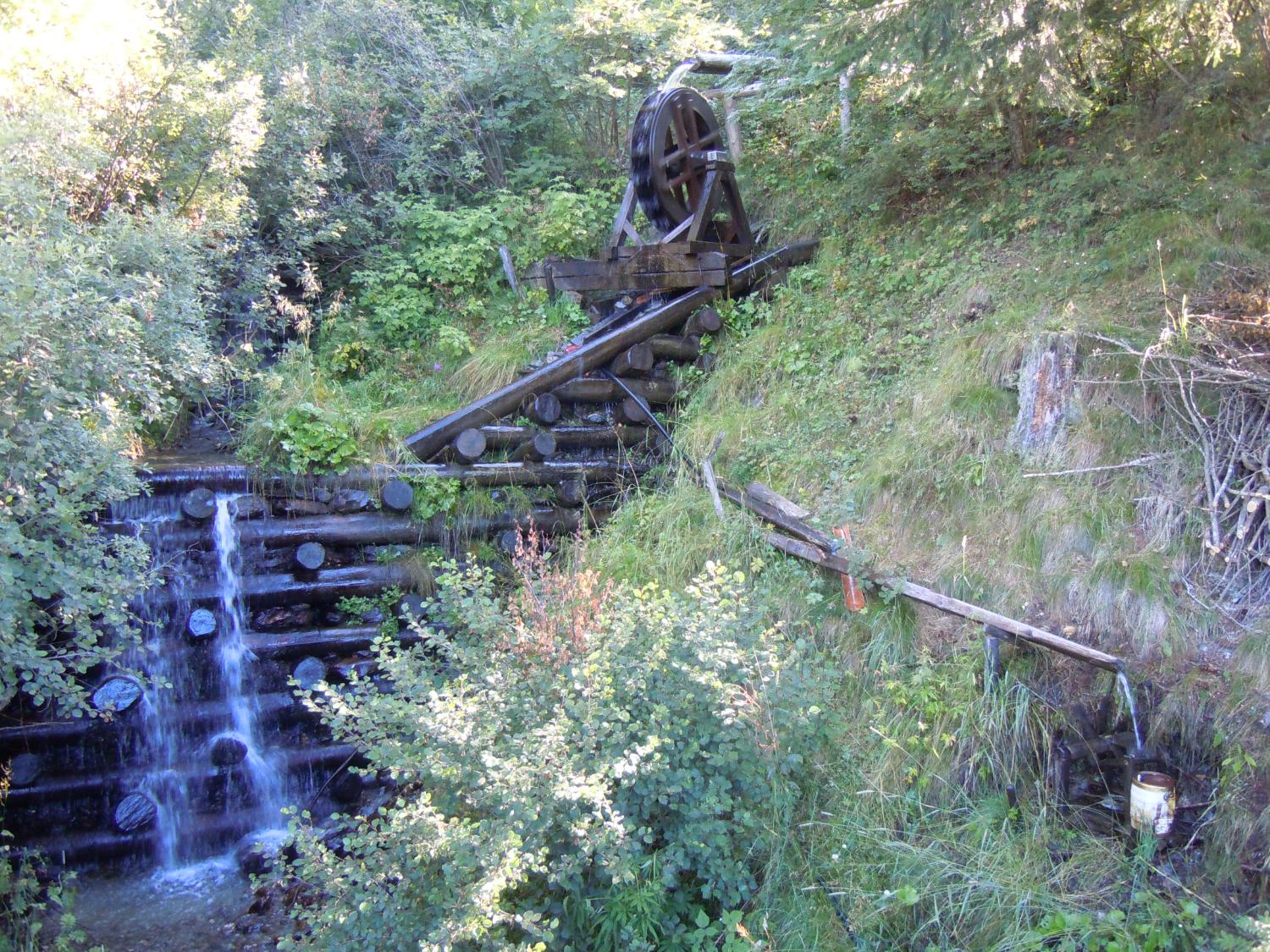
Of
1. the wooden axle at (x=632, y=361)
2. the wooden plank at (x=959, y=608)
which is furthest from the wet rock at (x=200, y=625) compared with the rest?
the wooden plank at (x=959, y=608)

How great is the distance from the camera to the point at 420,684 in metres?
4.38

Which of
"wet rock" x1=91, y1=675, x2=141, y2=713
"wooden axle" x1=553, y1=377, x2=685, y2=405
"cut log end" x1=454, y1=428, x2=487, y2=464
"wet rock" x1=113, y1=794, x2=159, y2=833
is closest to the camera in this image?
"wet rock" x1=113, y1=794, x2=159, y2=833

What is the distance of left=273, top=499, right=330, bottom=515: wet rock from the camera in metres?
7.32

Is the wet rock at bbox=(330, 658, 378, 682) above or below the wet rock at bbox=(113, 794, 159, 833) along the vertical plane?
above

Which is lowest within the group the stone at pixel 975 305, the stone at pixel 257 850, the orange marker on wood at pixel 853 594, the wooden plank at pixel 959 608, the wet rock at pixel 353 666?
the stone at pixel 257 850

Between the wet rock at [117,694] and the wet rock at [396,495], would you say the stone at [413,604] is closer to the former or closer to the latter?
the wet rock at [396,495]

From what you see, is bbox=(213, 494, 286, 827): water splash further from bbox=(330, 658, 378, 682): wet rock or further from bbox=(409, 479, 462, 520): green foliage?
bbox=(409, 479, 462, 520): green foliage

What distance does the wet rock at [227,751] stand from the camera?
6.47 m

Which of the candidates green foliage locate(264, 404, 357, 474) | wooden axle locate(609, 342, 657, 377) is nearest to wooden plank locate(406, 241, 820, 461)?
wooden axle locate(609, 342, 657, 377)

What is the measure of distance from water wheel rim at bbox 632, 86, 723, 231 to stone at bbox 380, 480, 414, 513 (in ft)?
13.8

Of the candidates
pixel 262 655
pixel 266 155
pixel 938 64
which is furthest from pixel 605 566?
pixel 266 155

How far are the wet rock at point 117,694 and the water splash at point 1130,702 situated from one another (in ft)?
19.6

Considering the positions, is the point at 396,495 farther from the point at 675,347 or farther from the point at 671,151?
the point at 671,151

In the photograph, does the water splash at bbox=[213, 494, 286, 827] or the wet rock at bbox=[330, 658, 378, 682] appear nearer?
the water splash at bbox=[213, 494, 286, 827]
